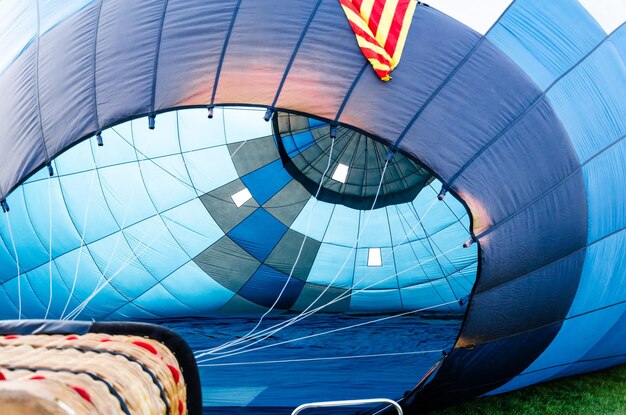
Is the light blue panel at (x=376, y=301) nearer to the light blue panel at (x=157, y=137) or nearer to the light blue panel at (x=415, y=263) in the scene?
the light blue panel at (x=415, y=263)

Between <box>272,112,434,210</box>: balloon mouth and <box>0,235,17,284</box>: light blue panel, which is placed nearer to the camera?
<box>0,235,17,284</box>: light blue panel

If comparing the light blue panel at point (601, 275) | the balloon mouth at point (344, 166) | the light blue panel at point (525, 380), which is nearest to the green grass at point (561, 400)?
the light blue panel at point (525, 380)

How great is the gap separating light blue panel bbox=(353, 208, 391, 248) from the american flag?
1900 mm

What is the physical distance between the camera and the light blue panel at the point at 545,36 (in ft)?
8.36

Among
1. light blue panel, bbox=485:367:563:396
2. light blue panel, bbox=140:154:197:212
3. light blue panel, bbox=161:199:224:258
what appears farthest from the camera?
light blue panel, bbox=161:199:224:258

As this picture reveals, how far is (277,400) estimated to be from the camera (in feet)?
9.45

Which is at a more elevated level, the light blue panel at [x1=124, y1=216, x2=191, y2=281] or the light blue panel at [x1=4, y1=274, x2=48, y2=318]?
the light blue panel at [x1=124, y1=216, x2=191, y2=281]

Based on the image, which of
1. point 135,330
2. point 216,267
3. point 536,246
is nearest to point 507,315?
point 536,246

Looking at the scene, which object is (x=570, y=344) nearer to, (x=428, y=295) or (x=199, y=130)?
(x=428, y=295)

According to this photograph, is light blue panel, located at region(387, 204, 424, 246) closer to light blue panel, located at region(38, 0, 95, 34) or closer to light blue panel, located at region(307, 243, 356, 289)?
light blue panel, located at region(307, 243, 356, 289)

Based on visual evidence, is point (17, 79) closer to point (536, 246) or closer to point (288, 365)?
point (288, 365)

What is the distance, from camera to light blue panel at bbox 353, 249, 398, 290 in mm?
4234

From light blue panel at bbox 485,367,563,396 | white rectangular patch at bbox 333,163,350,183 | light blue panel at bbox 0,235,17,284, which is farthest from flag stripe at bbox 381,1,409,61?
light blue panel at bbox 0,235,17,284

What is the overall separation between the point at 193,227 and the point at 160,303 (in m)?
0.51
